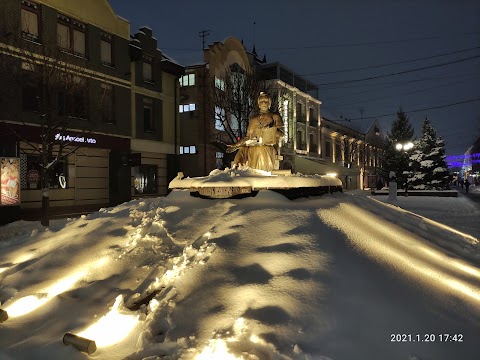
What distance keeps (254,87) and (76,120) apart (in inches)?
398

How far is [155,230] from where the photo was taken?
20.2 ft

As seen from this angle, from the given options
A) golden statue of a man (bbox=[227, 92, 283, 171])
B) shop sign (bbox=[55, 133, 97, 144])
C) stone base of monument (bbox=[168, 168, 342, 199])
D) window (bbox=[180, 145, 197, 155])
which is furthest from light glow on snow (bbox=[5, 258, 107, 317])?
window (bbox=[180, 145, 197, 155])

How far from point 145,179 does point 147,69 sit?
287 inches

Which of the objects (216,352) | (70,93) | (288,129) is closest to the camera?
(216,352)

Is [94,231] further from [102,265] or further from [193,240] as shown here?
[193,240]

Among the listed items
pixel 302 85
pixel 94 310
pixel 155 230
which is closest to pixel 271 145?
pixel 155 230

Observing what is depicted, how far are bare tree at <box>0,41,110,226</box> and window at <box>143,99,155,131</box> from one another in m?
6.01

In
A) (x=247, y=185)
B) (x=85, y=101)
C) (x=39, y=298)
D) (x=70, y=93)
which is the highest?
(x=85, y=101)

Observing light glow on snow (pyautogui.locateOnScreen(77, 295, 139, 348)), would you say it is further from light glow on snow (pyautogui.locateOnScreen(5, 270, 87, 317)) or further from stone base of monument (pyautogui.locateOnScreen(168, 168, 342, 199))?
stone base of monument (pyautogui.locateOnScreen(168, 168, 342, 199))

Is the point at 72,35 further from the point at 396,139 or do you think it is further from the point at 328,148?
the point at 396,139

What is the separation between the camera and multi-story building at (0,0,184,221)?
13.3m

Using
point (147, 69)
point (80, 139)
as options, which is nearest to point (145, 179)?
point (80, 139)

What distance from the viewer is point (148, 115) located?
2272 cm

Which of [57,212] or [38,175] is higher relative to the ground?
[38,175]
